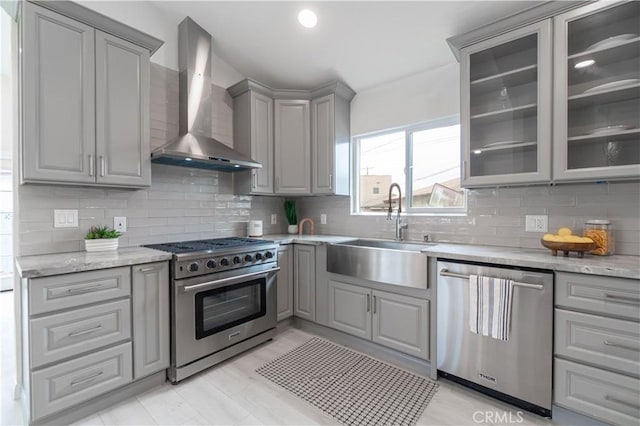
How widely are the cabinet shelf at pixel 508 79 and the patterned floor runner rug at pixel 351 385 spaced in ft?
7.57

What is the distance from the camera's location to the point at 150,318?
1992mm

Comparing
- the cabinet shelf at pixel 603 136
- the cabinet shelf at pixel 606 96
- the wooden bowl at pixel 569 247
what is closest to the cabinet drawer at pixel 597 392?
the wooden bowl at pixel 569 247

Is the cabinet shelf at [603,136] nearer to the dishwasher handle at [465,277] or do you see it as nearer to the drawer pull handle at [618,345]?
the dishwasher handle at [465,277]

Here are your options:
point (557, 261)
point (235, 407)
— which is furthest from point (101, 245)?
point (557, 261)

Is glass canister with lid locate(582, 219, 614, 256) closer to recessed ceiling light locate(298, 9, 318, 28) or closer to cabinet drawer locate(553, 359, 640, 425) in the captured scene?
cabinet drawer locate(553, 359, 640, 425)

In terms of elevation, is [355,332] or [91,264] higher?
[91,264]

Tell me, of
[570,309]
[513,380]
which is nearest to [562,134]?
[570,309]

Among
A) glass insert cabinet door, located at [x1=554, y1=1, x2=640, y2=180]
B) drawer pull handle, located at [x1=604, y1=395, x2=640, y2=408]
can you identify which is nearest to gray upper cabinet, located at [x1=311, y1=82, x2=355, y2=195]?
glass insert cabinet door, located at [x1=554, y1=1, x2=640, y2=180]

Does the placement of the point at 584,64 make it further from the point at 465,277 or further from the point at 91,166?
the point at 91,166

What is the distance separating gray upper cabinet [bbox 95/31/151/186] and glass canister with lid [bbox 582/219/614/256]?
324 cm

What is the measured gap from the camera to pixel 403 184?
3072mm

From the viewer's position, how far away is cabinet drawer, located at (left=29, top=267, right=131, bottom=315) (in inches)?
61.6

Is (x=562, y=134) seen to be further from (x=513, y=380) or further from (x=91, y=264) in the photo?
(x=91, y=264)

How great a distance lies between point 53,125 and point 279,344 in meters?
2.43
